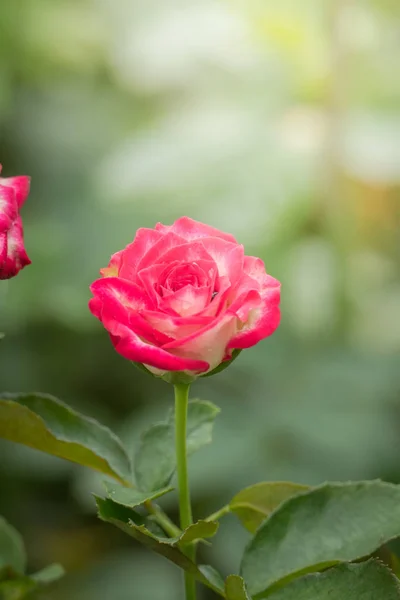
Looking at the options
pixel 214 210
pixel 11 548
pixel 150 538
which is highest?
pixel 150 538

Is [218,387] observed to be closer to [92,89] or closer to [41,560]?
[41,560]

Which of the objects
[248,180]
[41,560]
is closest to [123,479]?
[41,560]

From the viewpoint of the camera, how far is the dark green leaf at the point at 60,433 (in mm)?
346

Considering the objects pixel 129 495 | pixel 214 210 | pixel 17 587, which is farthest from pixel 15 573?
pixel 214 210

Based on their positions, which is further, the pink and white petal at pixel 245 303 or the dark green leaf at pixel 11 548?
the dark green leaf at pixel 11 548

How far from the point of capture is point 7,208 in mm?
327

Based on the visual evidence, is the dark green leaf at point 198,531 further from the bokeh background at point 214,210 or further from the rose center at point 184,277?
the bokeh background at point 214,210

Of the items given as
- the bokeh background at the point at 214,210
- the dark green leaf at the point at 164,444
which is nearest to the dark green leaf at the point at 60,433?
the dark green leaf at the point at 164,444

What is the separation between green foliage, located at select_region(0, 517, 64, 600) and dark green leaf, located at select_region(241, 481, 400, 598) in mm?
109

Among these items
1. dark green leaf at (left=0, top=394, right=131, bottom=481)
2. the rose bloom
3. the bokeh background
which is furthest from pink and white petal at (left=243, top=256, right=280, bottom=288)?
the bokeh background

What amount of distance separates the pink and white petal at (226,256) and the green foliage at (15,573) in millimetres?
177

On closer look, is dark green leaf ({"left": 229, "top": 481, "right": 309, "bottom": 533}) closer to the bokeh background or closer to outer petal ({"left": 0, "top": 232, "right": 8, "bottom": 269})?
outer petal ({"left": 0, "top": 232, "right": 8, "bottom": 269})

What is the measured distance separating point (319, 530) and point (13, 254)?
0.55 feet

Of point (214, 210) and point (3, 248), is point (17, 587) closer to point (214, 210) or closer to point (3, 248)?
point (3, 248)
